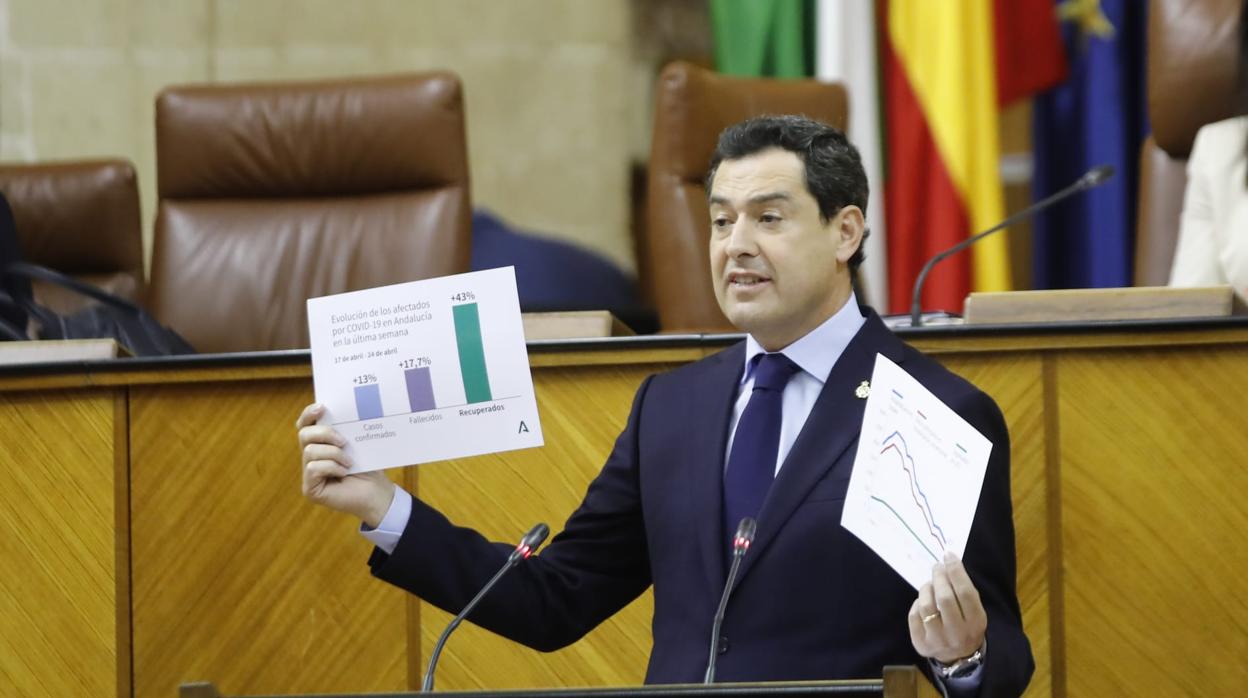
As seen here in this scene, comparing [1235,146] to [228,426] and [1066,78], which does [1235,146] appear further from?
[228,426]

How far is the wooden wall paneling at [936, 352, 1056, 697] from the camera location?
7.13ft

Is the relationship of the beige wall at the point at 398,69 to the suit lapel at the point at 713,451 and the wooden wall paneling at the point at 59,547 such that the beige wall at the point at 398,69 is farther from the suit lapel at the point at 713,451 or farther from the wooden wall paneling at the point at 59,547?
the suit lapel at the point at 713,451

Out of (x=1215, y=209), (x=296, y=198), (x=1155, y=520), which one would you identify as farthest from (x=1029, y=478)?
(x=296, y=198)

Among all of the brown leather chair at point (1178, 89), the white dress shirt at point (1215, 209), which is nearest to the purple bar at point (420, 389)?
the white dress shirt at point (1215, 209)

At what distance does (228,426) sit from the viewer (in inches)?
92.0

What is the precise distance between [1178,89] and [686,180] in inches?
37.6

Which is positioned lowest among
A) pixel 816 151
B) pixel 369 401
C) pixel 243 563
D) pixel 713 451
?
pixel 243 563

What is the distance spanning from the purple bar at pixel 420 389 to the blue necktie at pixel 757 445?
36 cm

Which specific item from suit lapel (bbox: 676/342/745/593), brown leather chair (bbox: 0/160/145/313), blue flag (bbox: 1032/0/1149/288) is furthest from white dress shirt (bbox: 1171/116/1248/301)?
brown leather chair (bbox: 0/160/145/313)

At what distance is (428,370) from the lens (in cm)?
167

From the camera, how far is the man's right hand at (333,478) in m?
1.70

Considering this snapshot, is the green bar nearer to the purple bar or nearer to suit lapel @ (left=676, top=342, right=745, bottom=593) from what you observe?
the purple bar

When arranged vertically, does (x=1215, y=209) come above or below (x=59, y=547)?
above

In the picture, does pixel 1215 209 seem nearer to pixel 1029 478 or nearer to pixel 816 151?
pixel 1029 478
